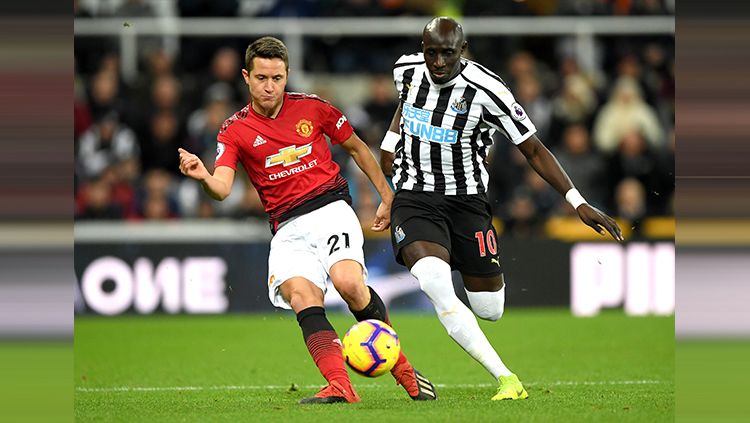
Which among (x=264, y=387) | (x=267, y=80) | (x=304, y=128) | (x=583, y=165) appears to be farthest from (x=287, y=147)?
(x=583, y=165)

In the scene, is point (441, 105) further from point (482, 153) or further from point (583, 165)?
point (583, 165)

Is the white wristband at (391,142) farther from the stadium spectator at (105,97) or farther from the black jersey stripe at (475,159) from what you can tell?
the stadium spectator at (105,97)

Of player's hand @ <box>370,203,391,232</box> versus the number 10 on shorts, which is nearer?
the number 10 on shorts

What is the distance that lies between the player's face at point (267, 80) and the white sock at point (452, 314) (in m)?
1.23

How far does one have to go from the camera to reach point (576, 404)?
6.00 m

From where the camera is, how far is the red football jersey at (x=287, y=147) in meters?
6.43

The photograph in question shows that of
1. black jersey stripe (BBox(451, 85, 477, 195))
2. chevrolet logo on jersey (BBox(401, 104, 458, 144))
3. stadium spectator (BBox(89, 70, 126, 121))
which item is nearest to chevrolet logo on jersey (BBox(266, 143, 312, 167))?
chevrolet logo on jersey (BBox(401, 104, 458, 144))

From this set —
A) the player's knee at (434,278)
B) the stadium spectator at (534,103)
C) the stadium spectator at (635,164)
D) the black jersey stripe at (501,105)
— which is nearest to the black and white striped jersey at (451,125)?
the black jersey stripe at (501,105)

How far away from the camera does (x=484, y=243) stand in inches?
263

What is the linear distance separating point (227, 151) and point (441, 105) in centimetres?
124

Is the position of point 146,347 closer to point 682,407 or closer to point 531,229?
point 531,229

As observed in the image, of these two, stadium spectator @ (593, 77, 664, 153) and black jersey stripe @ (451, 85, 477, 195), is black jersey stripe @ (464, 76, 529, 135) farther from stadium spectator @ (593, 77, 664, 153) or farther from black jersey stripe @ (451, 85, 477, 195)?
stadium spectator @ (593, 77, 664, 153)

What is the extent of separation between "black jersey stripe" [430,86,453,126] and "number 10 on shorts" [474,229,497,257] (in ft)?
2.29

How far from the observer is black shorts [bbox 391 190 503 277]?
21.4ft
